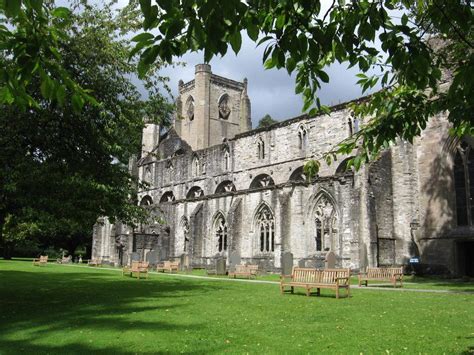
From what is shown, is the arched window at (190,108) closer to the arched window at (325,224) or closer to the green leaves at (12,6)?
the arched window at (325,224)

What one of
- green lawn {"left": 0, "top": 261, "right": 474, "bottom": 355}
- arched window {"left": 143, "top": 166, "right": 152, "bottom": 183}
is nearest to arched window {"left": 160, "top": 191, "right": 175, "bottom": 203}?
arched window {"left": 143, "top": 166, "right": 152, "bottom": 183}

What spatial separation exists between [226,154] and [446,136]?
21160 millimetres

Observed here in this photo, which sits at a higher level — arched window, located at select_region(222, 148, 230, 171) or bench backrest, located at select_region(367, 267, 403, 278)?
arched window, located at select_region(222, 148, 230, 171)

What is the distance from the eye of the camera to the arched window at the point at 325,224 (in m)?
27.1

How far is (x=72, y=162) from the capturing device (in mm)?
12547

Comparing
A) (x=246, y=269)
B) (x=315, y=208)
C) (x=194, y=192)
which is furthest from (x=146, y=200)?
(x=246, y=269)

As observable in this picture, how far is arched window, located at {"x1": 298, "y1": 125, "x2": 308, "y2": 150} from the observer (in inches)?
1448

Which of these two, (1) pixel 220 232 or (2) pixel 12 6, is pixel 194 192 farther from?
(2) pixel 12 6

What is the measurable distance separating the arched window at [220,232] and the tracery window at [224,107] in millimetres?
34706

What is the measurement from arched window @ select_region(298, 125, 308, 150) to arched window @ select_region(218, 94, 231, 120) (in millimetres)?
31064

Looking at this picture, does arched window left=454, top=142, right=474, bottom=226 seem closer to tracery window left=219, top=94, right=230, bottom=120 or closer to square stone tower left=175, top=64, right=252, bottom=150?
square stone tower left=175, top=64, right=252, bottom=150

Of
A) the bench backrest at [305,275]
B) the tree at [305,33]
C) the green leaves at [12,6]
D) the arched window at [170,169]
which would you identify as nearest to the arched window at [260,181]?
the arched window at [170,169]

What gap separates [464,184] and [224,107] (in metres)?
45.5

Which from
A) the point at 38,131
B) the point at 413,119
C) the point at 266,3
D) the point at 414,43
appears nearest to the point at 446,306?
the point at 413,119
